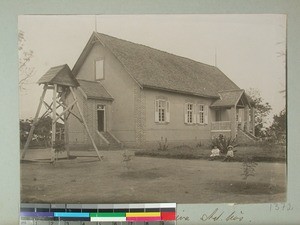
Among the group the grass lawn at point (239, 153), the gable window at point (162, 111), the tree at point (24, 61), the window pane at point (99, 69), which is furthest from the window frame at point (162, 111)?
the tree at point (24, 61)

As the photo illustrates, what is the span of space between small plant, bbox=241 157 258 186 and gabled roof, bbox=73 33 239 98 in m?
0.25

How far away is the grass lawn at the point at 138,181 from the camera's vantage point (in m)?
1.33

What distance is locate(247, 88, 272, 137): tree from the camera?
1.36 m

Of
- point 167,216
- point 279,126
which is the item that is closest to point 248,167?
point 279,126

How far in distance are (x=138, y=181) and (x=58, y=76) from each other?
0.46 m

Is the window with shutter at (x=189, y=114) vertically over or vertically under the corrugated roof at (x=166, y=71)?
under

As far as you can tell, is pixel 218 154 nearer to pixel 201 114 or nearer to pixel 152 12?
pixel 201 114

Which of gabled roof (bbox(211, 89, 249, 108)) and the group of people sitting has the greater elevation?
gabled roof (bbox(211, 89, 249, 108))

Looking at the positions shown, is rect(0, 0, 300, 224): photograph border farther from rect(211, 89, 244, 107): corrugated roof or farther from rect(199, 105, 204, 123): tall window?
rect(199, 105, 204, 123): tall window

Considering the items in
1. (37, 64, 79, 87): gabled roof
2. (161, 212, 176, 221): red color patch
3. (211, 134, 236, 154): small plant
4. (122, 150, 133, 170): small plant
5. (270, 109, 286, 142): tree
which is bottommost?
(161, 212, 176, 221): red color patch

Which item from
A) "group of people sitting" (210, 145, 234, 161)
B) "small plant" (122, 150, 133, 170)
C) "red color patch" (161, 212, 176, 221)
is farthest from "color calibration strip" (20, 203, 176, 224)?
"group of people sitting" (210, 145, 234, 161)

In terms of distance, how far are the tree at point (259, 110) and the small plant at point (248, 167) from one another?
10cm

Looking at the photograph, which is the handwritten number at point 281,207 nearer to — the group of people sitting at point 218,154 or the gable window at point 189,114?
the group of people sitting at point 218,154

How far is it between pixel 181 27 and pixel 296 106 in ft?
1.63
